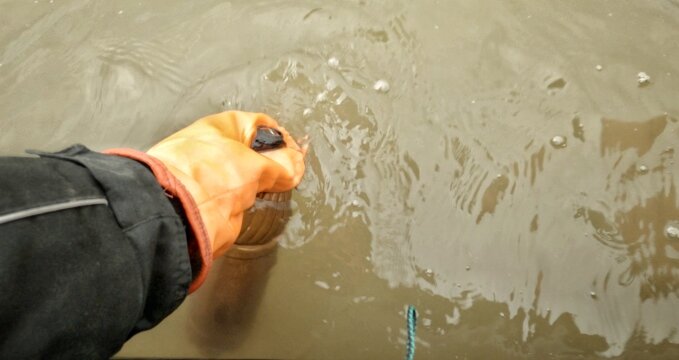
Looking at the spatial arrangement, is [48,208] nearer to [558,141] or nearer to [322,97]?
[322,97]

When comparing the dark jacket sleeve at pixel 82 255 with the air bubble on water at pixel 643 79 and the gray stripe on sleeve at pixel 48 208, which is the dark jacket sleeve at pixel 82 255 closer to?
the gray stripe on sleeve at pixel 48 208

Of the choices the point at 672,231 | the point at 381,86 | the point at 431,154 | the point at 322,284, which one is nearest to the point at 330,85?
the point at 381,86

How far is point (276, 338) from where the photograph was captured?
4.91 feet

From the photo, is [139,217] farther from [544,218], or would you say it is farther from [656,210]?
[656,210]

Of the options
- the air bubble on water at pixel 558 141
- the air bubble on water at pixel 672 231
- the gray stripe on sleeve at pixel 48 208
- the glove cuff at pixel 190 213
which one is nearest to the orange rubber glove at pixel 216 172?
the glove cuff at pixel 190 213

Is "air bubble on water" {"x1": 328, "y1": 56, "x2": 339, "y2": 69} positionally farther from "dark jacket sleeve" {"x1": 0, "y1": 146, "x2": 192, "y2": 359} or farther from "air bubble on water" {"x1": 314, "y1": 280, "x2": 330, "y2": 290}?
"dark jacket sleeve" {"x1": 0, "y1": 146, "x2": 192, "y2": 359}

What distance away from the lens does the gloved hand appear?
1013 mm

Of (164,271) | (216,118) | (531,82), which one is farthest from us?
(531,82)

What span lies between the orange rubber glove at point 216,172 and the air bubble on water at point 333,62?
1.11ft

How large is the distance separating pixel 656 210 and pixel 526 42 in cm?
59

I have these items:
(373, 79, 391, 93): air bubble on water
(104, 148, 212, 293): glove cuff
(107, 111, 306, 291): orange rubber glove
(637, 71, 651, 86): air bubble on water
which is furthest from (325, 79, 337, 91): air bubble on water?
(637, 71, 651, 86): air bubble on water

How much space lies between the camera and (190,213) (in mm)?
922

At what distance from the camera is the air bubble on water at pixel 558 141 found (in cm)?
→ 152

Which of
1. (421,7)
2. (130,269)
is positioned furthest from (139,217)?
(421,7)
